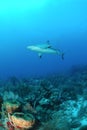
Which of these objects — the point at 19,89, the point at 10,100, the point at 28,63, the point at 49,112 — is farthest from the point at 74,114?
the point at 28,63

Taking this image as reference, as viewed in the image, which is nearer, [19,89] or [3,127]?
[3,127]

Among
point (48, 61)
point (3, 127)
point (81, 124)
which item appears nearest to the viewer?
point (3, 127)

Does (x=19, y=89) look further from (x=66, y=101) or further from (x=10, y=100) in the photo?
(x=10, y=100)

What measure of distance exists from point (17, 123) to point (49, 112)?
1.94m

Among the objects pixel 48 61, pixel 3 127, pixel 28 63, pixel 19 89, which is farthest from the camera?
pixel 28 63

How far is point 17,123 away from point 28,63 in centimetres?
10202

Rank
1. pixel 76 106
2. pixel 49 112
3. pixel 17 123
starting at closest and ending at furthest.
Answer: pixel 17 123, pixel 49 112, pixel 76 106

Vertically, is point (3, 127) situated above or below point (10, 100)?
below

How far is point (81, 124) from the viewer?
Result: 7090mm

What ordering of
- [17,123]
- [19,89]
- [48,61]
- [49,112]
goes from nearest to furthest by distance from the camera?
[17,123]
[49,112]
[19,89]
[48,61]

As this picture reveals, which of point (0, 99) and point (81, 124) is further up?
point (0, 99)

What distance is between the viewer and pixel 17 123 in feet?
19.9

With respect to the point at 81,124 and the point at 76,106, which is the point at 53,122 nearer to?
the point at 81,124

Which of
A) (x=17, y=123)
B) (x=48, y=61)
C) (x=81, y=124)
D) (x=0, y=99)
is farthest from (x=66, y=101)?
(x=48, y=61)
